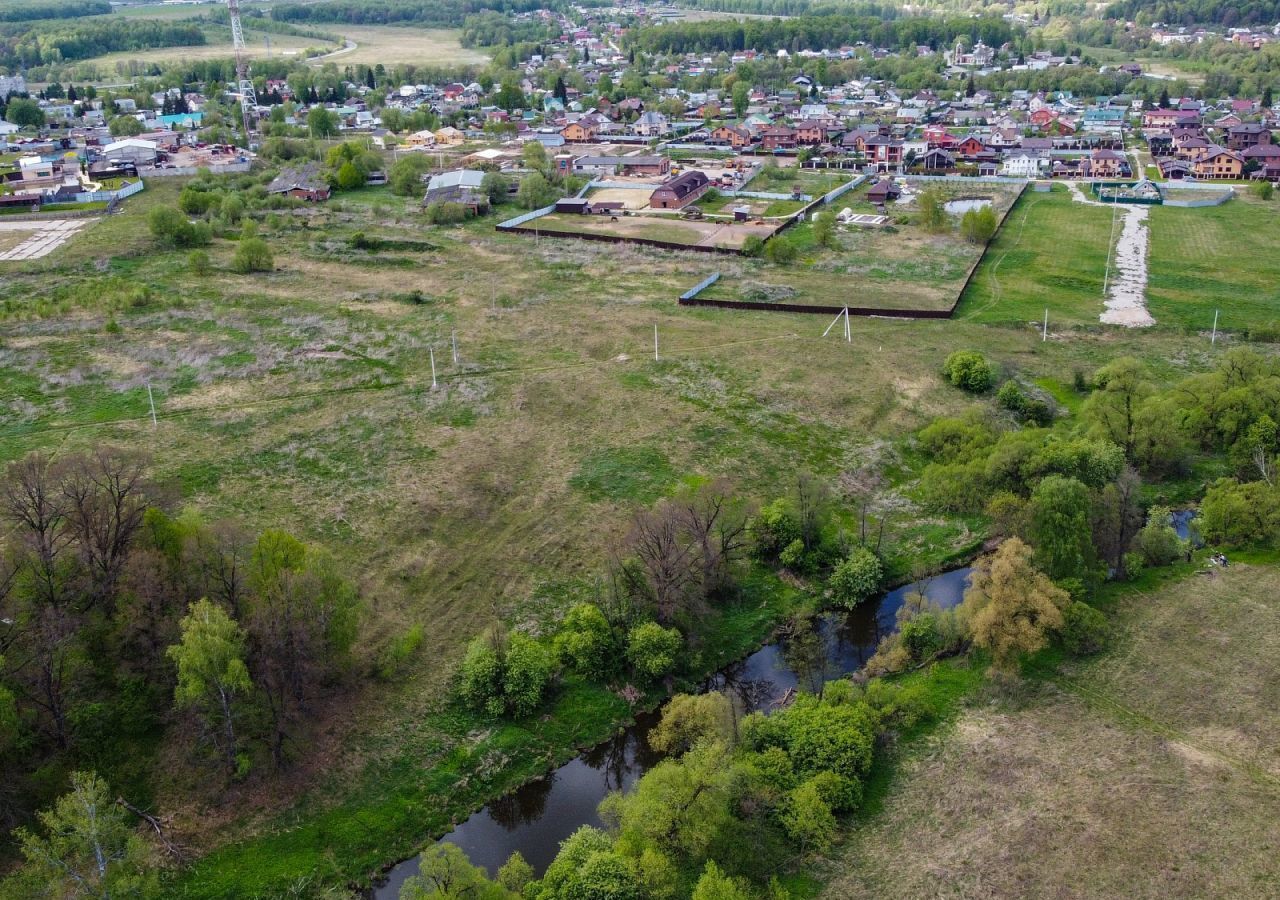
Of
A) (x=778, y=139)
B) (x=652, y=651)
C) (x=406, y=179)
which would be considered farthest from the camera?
(x=778, y=139)

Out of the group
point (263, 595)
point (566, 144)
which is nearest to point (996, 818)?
point (263, 595)

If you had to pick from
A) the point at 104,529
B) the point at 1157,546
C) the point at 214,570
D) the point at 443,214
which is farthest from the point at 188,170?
the point at 1157,546

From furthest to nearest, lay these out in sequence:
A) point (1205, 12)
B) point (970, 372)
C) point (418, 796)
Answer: point (1205, 12) → point (970, 372) → point (418, 796)

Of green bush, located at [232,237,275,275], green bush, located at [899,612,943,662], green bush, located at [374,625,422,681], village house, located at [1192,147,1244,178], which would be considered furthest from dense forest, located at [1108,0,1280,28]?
green bush, located at [374,625,422,681]

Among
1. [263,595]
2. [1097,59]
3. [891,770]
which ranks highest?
[1097,59]

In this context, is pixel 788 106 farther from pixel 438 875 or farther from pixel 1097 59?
pixel 438 875

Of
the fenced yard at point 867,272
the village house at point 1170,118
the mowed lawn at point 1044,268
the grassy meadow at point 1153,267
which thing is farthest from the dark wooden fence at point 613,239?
the village house at point 1170,118

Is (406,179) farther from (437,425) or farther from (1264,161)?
(1264,161)

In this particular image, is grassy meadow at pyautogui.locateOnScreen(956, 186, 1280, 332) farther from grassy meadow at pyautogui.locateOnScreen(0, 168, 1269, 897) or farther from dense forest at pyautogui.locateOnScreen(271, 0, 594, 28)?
dense forest at pyautogui.locateOnScreen(271, 0, 594, 28)
